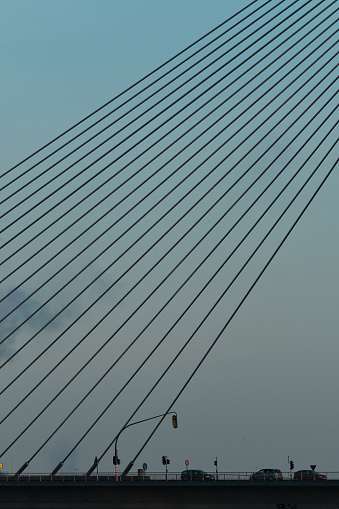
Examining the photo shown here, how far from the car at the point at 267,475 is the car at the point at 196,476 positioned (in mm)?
2880

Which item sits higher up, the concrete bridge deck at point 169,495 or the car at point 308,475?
the car at point 308,475

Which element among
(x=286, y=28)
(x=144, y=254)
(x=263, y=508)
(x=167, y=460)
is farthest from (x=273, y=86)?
(x=167, y=460)

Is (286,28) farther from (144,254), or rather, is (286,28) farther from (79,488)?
(79,488)

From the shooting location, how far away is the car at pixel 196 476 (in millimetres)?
76875

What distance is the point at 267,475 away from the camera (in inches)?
3083

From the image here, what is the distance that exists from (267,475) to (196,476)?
4.76 meters

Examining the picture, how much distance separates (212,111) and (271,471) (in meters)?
29.8

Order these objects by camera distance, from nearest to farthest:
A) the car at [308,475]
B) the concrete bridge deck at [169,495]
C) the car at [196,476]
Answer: the concrete bridge deck at [169,495] < the car at [196,476] < the car at [308,475]

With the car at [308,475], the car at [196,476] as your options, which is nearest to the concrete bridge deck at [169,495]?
the car at [196,476]

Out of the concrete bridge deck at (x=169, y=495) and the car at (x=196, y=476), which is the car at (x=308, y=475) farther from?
the concrete bridge deck at (x=169, y=495)

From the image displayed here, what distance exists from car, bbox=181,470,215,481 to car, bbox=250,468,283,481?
2.88 meters

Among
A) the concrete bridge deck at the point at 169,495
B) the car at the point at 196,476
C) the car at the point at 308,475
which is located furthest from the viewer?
the car at the point at 308,475

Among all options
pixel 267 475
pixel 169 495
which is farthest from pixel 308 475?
pixel 169 495

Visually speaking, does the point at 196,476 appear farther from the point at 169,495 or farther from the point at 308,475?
the point at 169,495
